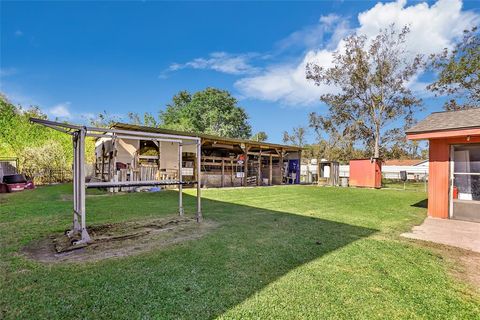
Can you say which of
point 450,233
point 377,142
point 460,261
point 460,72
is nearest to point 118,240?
point 460,261

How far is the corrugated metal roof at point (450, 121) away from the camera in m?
6.12

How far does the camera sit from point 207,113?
3744 cm

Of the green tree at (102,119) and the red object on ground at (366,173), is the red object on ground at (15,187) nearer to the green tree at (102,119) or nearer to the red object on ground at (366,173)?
the green tree at (102,119)

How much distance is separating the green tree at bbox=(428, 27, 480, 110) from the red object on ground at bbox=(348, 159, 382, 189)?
33.7ft

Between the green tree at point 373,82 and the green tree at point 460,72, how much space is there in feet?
8.36

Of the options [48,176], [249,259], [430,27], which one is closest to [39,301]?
[249,259]

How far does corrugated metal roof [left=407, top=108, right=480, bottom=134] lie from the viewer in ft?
20.1

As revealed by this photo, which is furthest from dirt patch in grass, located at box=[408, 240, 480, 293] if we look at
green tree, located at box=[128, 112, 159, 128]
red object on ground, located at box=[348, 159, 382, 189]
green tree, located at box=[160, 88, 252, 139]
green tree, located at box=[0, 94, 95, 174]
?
green tree, located at box=[128, 112, 159, 128]

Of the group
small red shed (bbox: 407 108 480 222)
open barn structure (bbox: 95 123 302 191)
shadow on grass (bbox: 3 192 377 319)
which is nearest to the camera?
shadow on grass (bbox: 3 192 377 319)

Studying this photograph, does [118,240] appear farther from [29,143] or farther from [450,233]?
[29,143]

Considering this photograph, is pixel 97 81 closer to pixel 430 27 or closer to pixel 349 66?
pixel 349 66

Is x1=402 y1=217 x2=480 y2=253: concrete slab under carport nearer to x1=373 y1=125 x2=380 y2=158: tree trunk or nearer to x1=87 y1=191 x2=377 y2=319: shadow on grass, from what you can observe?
x1=87 y1=191 x2=377 y2=319: shadow on grass

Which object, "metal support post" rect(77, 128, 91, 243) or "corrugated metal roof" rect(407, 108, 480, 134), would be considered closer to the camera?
"metal support post" rect(77, 128, 91, 243)

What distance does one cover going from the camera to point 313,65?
26891mm
